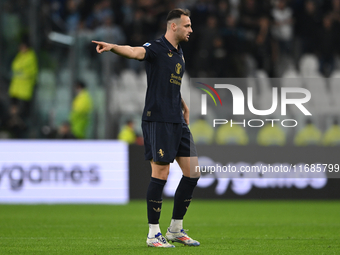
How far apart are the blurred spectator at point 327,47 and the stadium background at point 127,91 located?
0.9 inches

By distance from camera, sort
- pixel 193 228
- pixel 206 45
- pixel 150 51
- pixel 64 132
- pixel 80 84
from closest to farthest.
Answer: pixel 150 51 < pixel 193 228 < pixel 64 132 < pixel 80 84 < pixel 206 45

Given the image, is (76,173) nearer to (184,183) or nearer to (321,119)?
(321,119)

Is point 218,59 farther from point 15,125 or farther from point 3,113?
point 3,113

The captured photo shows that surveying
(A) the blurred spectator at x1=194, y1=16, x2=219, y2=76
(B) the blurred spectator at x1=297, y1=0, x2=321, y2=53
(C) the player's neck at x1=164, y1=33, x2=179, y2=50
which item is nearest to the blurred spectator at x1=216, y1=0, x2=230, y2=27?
(A) the blurred spectator at x1=194, y1=16, x2=219, y2=76

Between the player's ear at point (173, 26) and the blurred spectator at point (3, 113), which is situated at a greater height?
the player's ear at point (173, 26)

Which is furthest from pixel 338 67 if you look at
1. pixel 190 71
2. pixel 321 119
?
pixel 190 71

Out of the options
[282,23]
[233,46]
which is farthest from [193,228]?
[282,23]

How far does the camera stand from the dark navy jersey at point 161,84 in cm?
495

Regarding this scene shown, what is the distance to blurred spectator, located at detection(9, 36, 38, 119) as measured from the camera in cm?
1138

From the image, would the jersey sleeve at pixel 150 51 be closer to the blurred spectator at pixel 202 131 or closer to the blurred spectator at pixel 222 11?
the blurred spectator at pixel 202 131

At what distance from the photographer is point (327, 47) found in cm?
1284

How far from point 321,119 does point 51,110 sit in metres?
5.39

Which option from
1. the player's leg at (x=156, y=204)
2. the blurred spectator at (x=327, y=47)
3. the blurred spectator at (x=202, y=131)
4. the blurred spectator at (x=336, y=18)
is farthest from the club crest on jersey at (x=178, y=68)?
the blurred spectator at (x=336, y=18)

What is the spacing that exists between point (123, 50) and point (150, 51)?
0.39 meters
